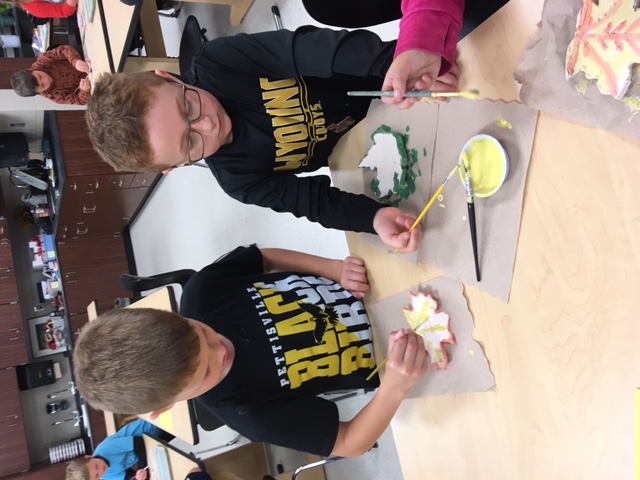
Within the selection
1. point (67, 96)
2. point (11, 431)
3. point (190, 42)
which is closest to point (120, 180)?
point (67, 96)

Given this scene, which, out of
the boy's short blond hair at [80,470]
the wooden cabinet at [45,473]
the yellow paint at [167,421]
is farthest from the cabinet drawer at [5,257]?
the yellow paint at [167,421]

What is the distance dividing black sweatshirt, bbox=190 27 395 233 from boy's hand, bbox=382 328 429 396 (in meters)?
0.23

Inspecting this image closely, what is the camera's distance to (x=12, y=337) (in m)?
3.35

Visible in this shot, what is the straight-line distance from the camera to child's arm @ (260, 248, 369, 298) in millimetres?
1021

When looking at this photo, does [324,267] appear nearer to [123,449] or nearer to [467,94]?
[467,94]

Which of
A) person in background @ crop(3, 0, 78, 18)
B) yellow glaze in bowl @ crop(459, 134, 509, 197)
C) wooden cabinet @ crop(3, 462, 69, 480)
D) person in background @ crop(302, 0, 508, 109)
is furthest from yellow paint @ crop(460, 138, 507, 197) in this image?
wooden cabinet @ crop(3, 462, 69, 480)

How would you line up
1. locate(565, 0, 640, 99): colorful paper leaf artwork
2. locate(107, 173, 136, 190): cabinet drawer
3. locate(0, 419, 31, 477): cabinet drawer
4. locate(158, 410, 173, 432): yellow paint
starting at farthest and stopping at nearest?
1. locate(0, 419, 31, 477): cabinet drawer
2. locate(107, 173, 136, 190): cabinet drawer
3. locate(158, 410, 173, 432): yellow paint
4. locate(565, 0, 640, 99): colorful paper leaf artwork

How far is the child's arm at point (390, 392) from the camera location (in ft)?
2.74

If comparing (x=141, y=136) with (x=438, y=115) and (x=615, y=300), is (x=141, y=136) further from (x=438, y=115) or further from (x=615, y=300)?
(x=615, y=300)

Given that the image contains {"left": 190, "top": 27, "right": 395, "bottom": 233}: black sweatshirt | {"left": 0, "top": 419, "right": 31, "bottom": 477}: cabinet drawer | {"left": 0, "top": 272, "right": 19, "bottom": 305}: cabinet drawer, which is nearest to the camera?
{"left": 190, "top": 27, "right": 395, "bottom": 233}: black sweatshirt

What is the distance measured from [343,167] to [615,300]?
0.64 meters

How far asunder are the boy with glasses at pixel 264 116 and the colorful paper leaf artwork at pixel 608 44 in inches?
7.7

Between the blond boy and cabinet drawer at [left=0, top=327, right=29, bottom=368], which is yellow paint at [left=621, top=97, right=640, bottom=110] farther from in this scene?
cabinet drawer at [left=0, top=327, right=29, bottom=368]

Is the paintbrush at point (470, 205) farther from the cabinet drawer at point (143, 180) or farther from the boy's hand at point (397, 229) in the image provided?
the cabinet drawer at point (143, 180)
